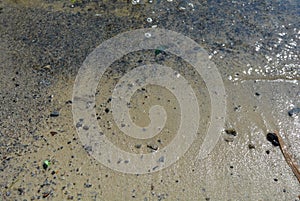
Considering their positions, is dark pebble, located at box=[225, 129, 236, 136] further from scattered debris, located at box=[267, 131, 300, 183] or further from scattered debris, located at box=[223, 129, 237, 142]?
scattered debris, located at box=[267, 131, 300, 183]

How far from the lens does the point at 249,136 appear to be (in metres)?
2.80

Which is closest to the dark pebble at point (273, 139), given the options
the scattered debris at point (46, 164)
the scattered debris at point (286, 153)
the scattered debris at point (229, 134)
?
the scattered debris at point (286, 153)

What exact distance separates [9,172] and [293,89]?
2.03 meters

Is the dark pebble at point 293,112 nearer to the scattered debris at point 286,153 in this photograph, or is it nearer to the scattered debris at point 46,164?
the scattered debris at point 286,153

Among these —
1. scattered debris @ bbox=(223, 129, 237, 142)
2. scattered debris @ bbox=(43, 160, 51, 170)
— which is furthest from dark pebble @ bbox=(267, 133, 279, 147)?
scattered debris @ bbox=(43, 160, 51, 170)

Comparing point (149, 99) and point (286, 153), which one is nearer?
point (286, 153)

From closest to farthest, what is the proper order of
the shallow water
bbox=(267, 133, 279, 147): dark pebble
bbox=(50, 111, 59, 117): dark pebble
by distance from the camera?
the shallow water, bbox=(267, 133, 279, 147): dark pebble, bbox=(50, 111, 59, 117): dark pebble

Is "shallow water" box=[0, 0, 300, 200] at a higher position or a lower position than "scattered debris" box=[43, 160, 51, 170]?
higher

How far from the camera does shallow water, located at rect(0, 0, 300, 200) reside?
254 cm

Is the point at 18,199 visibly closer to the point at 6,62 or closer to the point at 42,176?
the point at 42,176

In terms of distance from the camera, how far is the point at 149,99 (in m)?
2.97

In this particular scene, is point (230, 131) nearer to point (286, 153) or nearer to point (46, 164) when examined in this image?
point (286, 153)

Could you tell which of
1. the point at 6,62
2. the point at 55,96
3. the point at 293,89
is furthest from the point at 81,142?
the point at 293,89


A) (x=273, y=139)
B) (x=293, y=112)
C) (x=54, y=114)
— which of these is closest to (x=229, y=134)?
(x=273, y=139)
